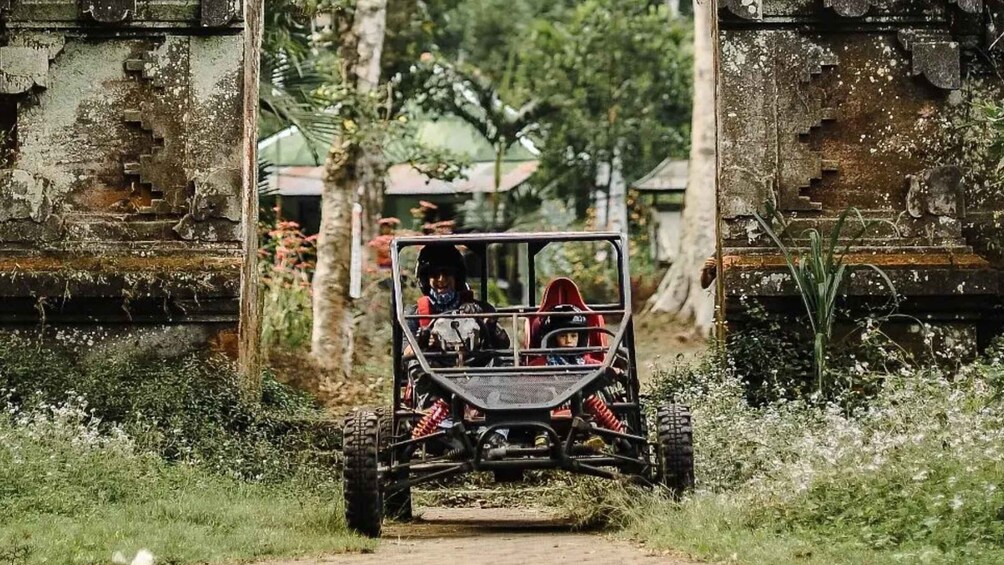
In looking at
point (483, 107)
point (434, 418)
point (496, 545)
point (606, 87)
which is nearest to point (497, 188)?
point (483, 107)

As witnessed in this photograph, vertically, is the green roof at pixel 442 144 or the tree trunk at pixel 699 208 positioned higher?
the green roof at pixel 442 144

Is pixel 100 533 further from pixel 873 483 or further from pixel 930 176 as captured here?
pixel 930 176

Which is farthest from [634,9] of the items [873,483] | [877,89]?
[873,483]

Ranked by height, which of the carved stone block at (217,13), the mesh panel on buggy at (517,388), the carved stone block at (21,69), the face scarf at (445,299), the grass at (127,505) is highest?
the carved stone block at (217,13)

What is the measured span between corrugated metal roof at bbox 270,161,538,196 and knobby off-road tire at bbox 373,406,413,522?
19.9m

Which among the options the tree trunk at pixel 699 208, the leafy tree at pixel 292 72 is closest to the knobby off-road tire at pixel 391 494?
the leafy tree at pixel 292 72

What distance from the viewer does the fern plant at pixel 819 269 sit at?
11.4m

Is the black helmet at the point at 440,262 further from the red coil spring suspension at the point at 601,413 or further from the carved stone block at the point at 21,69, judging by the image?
the carved stone block at the point at 21,69

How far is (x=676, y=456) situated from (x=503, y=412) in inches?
44.2

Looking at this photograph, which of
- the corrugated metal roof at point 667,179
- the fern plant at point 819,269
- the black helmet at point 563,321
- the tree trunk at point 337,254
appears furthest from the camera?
the corrugated metal roof at point 667,179

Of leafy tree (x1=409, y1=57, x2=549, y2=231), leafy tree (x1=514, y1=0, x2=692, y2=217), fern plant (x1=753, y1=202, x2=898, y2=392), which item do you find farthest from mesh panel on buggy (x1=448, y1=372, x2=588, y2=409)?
leafy tree (x1=514, y1=0, x2=692, y2=217)

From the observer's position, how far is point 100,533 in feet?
25.8

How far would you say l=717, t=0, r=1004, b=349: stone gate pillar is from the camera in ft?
38.8

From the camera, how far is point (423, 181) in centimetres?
3075
